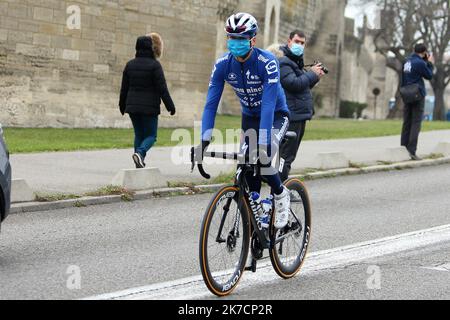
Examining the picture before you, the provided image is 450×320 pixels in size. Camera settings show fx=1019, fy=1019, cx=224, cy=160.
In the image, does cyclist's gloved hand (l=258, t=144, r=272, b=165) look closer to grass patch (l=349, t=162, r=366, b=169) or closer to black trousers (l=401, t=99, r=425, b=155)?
grass patch (l=349, t=162, r=366, b=169)

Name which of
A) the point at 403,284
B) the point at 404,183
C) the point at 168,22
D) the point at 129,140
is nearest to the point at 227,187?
the point at 403,284

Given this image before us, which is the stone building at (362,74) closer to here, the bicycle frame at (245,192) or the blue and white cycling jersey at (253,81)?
the blue and white cycling jersey at (253,81)

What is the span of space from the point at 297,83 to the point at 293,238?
3923 millimetres

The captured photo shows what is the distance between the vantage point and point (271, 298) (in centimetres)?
692

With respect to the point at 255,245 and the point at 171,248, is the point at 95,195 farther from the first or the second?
the point at 255,245

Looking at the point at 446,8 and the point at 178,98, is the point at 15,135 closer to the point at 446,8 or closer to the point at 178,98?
the point at 178,98

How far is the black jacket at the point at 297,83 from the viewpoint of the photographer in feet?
37.7

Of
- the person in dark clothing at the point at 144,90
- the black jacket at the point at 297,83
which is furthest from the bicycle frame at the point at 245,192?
the person in dark clothing at the point at 144,90

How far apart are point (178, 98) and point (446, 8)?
33.7 metres

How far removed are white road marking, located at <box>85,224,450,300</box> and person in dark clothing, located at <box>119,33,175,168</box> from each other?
493 centimetres

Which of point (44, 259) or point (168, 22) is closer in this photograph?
point (44, 259)

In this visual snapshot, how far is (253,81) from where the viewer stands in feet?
24.0

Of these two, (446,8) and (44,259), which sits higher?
(446,8)

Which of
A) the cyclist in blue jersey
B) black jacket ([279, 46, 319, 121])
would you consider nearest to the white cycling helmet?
the cyclist in blue jersey
